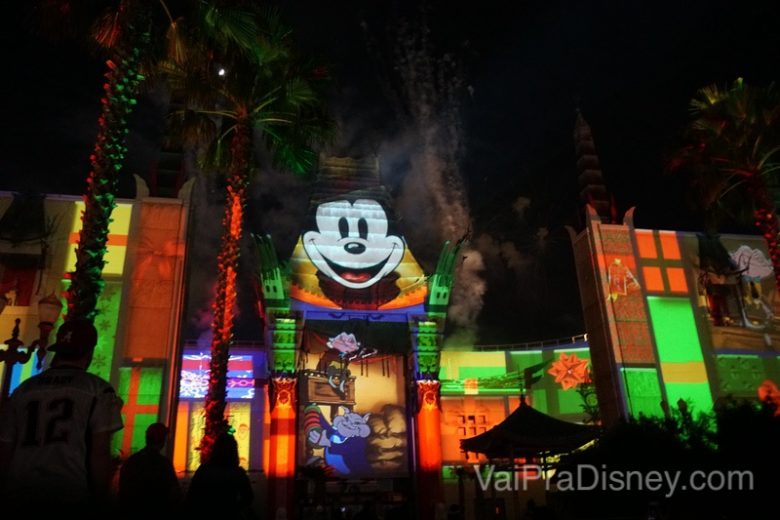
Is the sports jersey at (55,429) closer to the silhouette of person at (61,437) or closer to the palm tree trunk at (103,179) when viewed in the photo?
the silhouette of person at (61,437)

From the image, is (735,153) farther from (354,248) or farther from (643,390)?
(354,248)

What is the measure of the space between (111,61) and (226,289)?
232 inches

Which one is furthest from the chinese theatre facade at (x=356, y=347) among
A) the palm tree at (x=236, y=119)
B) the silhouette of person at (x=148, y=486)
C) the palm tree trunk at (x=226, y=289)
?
the silhouette of person at (x=148, y=486)

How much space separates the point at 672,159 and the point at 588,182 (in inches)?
264

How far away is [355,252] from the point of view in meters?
28.9

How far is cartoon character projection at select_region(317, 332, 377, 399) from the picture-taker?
93.1 feet

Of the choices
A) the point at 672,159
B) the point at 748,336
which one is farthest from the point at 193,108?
the point at 748,336

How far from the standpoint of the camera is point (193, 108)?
58.3 ft

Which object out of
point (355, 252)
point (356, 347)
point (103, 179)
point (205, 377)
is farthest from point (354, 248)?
point (103, 179)

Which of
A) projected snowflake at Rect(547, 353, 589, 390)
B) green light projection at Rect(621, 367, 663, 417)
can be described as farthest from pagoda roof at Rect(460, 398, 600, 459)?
projected snowflake at Rect(547, 353, 589, 390)

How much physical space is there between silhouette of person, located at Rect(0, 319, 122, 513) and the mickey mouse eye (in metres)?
25.1

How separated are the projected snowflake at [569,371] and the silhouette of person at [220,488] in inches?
1160

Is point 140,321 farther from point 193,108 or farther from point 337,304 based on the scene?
point 337,304

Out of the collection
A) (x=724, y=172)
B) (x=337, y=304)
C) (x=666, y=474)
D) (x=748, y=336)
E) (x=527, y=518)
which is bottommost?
(x=527, y=518)
